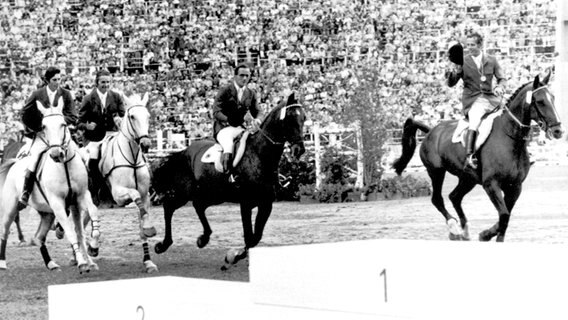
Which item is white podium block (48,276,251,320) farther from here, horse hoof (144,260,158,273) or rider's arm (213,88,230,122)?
rider's arm (213,88,230,122)

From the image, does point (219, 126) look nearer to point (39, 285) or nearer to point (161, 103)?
point (39, 285)

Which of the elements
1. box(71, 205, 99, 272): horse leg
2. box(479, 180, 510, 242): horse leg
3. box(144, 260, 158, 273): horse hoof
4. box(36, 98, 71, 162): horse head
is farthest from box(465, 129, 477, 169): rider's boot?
box(36, 98, 71, 162): horse head

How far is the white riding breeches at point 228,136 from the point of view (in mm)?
10039

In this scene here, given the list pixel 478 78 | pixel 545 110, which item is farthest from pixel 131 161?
pixel 545 110

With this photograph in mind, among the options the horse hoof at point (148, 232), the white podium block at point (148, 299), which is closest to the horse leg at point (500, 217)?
the horse hoof at point (148, 232)

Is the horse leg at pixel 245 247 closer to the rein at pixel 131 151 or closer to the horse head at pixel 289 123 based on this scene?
the horse head at pixel 289 123

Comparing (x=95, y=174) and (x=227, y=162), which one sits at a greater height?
(x=227, y=162)

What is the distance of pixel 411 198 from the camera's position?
19.0 m

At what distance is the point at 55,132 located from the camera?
9305 millimetres

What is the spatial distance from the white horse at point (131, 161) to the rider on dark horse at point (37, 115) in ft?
1.93

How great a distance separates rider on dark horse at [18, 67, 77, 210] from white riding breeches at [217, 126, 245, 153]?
151 cm

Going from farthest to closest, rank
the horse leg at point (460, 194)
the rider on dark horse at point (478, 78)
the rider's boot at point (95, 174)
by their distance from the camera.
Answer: the horse leg at point (460, 194)
the rider on dark horse at point (478, 78)
the rider's boot at point (95, 174)

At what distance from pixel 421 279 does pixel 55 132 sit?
27.2 feet

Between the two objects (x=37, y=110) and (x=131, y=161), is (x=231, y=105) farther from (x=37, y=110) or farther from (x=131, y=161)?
(x=37, y=110)
